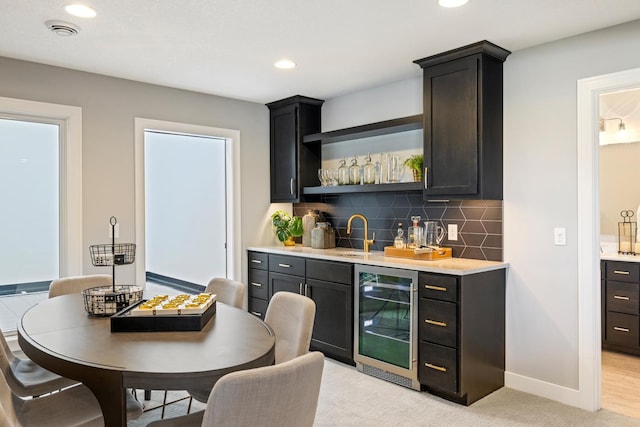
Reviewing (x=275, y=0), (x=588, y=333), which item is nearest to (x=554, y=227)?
(x=588, y=333)

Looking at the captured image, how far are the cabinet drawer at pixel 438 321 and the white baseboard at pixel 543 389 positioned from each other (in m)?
0.72

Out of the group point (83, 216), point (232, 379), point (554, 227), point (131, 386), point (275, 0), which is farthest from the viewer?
point (83, 216)

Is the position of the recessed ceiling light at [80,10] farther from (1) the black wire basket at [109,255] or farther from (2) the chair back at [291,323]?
(2) the chair back at [291,323]

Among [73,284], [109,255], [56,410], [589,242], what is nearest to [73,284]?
[73,284]

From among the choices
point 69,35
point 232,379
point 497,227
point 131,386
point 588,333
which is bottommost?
point 588,333

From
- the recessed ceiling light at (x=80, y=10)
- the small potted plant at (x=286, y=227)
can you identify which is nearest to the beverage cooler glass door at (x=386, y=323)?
the small potted plant at (x=286, y=227)

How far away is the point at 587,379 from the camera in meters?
2.99

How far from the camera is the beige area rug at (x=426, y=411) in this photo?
9.29ft

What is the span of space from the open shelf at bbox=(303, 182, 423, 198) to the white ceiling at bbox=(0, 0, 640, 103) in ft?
3.12

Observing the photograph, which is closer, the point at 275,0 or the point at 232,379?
the point at 232,379

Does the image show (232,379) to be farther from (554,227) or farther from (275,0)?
(554,227)

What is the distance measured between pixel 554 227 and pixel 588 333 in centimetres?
72

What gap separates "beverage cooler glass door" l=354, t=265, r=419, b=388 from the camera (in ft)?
10.8

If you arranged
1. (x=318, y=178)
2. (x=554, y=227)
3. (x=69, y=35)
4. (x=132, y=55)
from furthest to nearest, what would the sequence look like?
(x=318, y=178)
(x=132, y=55)
(x=554, y=227)
(x=69, y=35)
